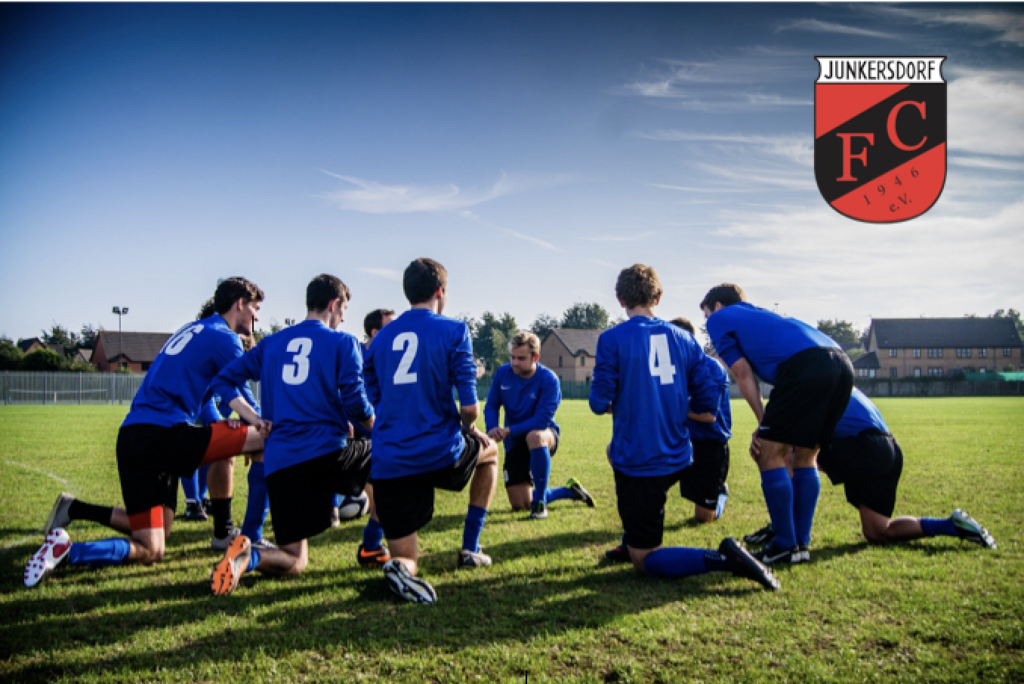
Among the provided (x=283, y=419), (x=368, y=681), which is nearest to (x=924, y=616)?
(x=368, y=681)

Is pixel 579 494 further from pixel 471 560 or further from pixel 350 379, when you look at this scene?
pixel 350 379

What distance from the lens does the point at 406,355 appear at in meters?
4.42

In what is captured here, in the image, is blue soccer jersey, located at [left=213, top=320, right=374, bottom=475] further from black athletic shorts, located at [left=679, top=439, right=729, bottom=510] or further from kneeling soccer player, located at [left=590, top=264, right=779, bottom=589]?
black athletic shorts, located at [left=679, top=439, right=729, bottom=510]

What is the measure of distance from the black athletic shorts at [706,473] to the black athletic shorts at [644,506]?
1.94 meters

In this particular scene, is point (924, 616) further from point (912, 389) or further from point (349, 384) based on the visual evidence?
point (912, 389)

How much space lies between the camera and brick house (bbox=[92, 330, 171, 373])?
69562 millimetres

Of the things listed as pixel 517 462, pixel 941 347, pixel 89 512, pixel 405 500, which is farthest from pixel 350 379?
pixel 941 347

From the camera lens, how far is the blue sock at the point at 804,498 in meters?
4.98

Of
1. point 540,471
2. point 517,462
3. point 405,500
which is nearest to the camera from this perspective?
point 405,500

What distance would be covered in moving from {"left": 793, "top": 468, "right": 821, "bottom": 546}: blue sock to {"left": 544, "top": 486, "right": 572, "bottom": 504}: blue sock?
121 inches

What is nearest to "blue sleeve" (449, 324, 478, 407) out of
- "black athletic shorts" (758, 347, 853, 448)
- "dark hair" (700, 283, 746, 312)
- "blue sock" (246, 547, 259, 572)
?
"blue sock" (246, 547, 259, 572)

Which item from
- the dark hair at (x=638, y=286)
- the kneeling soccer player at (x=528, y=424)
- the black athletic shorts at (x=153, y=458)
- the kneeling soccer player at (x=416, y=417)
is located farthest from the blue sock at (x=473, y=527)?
the black athletic shorts at (x=153, y=458)

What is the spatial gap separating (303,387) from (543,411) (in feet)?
10.4

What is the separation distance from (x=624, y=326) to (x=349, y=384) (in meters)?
2.07
